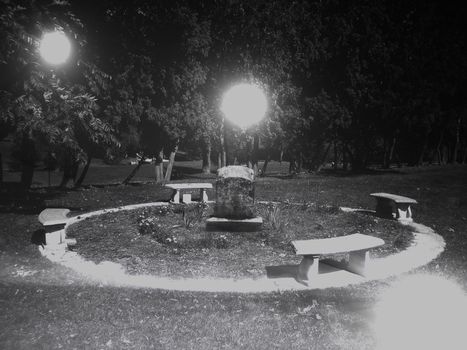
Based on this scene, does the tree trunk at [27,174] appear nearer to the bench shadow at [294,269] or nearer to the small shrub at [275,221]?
the small shrub at [275,221]

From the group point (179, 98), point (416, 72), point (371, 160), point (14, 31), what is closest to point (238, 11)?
point (179, 98)

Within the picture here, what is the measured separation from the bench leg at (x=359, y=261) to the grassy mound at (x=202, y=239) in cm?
113

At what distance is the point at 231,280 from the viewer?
6.40m

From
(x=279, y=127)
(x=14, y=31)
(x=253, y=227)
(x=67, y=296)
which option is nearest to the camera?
(x=67, y=296)

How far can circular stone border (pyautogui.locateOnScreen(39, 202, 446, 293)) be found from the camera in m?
6.08

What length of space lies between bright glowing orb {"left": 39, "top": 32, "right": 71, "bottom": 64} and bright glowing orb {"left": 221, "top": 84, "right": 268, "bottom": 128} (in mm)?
13271

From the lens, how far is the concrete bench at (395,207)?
436 inches

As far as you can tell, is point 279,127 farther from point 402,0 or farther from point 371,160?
point 371,160

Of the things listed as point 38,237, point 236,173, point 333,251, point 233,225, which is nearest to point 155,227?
point 233,225

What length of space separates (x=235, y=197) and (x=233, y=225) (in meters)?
0.69

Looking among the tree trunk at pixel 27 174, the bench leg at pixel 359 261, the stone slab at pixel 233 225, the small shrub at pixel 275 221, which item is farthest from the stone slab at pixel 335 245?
the tree trunk at pixel 27 174

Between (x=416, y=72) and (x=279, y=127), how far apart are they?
1003 cm

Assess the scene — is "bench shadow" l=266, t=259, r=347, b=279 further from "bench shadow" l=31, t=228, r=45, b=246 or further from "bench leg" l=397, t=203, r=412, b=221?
"bench shadow" l=31, t=228, r=45, b=246

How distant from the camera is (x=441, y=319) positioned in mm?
5125
